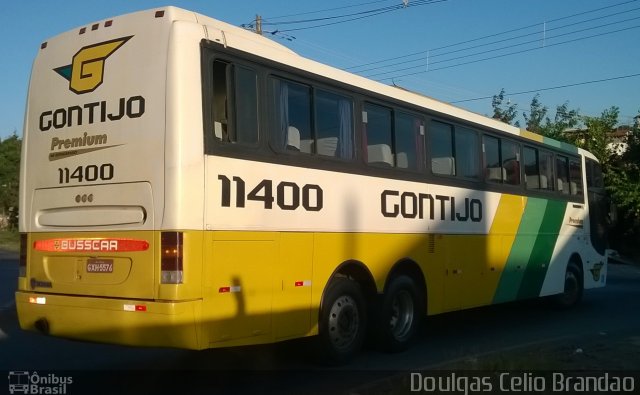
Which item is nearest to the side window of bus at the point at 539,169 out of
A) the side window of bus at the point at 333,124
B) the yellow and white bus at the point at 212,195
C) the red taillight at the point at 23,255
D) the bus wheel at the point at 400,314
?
the yellow and white bus at the point at 212,195

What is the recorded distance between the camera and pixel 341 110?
833 centimetres

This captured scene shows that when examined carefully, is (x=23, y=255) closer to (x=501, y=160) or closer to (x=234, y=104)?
(x=234, y=104)

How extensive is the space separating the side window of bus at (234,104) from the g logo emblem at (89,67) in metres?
1.03

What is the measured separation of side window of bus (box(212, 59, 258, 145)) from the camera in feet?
22.0

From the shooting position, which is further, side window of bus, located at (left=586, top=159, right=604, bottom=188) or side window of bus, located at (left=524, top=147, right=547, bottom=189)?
side window of bus, located at (left=586, top=159, right=604, bottom=188)

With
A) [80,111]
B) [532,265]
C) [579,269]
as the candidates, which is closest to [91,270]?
[80,111]

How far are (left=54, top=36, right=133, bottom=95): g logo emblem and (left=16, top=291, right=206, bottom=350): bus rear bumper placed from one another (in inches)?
84.0

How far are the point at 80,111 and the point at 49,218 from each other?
115cm

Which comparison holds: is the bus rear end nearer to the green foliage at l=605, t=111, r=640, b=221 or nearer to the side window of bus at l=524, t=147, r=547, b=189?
the side window of bus at l=524, t=147, r=547, b=189

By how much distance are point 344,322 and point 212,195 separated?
2607 mm

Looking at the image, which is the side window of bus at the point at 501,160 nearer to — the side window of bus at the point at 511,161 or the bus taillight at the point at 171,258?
the side window of bus at the point at 511,161

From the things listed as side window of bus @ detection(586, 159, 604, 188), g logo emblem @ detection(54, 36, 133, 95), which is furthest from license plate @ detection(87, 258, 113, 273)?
side window of bus @ detection(586, 159, 604, 188)

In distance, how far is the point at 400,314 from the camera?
9.16 m

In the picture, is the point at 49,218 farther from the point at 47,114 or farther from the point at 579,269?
the point at 579,269
